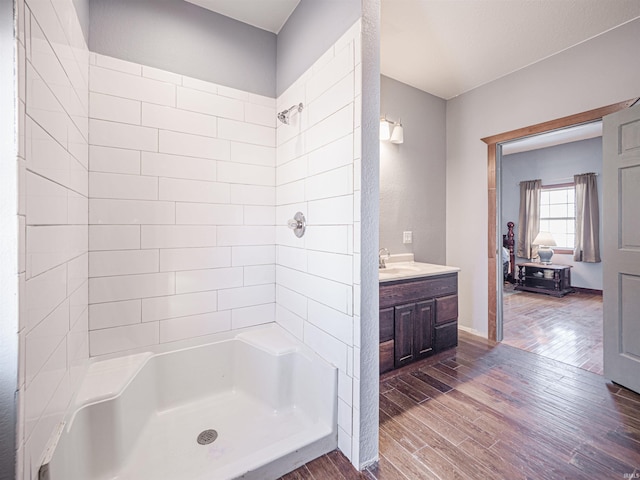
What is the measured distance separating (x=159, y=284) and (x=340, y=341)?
3.73 feet

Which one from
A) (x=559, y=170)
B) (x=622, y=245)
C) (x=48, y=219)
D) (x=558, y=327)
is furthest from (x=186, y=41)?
(x=559, y=170)

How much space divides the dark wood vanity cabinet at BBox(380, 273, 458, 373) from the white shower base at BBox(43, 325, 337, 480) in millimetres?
747

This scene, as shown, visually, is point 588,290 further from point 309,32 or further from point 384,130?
point 309,32

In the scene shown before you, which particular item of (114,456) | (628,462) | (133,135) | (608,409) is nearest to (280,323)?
(114,456)

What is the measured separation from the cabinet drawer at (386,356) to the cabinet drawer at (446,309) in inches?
23.1

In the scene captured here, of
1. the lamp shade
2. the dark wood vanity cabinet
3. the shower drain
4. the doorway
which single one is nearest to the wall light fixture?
the doorway

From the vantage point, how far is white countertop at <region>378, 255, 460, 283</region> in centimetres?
219

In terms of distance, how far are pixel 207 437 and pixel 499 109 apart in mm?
3617

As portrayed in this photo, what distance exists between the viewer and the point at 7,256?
66cm

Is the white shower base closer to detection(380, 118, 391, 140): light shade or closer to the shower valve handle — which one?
the shower valve handle

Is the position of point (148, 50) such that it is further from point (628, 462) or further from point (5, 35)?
point (628, 462)

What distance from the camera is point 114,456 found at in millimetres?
1303

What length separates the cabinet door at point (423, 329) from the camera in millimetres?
2316

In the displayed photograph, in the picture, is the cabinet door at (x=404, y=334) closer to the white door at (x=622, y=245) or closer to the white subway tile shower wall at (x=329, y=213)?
the white subway tile shower wall at (x=329, y=213)
